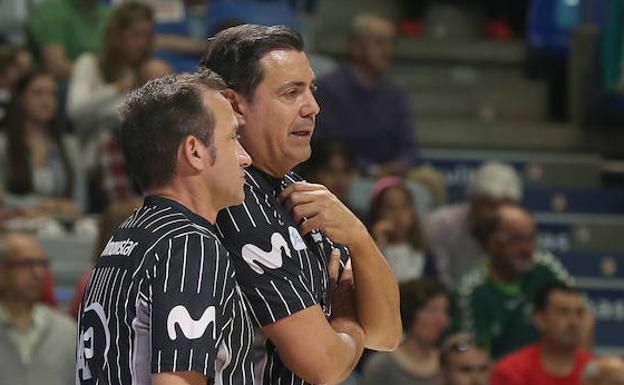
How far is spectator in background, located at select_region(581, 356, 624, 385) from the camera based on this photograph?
249 inches

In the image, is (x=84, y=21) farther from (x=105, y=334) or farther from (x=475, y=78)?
(x=105, y=334)

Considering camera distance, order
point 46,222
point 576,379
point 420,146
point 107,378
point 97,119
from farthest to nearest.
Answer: point 420,146 < point 97,119 < point 46,222 < point 576,379 < point 107,378

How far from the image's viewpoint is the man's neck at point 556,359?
6.91 meters

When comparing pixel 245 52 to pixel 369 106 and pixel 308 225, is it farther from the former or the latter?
pixel 369 106

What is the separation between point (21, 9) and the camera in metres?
10.0

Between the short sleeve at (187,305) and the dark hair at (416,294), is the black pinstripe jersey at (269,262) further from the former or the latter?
the dark hair at (416,294)

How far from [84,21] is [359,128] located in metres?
1.88

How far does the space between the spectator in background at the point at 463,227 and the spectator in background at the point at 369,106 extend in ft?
2.07

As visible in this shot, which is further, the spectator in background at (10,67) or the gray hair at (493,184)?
the spectator in background at (10,67)

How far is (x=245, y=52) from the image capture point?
297 centimetres

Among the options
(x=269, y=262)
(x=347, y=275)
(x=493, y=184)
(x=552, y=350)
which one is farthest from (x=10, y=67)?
(x=269, y=262)

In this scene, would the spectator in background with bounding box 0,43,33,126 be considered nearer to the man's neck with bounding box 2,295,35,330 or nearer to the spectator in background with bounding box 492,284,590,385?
the man's neck with bounding box 2,295,35,330

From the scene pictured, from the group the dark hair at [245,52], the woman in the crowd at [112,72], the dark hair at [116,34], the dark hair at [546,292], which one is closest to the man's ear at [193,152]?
the dark hair at [245,52]

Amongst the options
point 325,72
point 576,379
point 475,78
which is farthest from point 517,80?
point 576,379
